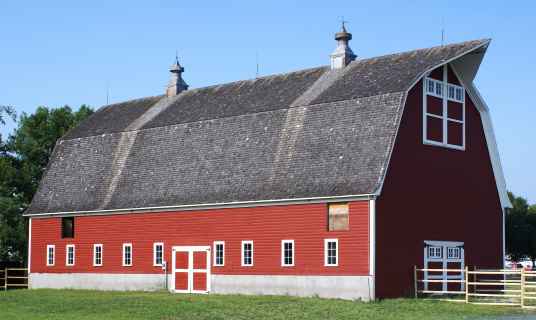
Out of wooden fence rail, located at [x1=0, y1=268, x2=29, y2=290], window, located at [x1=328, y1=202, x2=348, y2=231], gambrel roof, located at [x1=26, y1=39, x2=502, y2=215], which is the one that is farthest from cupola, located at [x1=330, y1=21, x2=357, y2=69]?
wooden fence rail, located at [x1=0, y1=268, x2=29, y2=290]

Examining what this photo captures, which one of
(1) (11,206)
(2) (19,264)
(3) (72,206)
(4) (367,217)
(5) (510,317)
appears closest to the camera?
(5) (510,317)

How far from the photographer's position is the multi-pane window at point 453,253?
31.0 meters

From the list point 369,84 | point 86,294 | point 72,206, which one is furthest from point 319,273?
point 72,206

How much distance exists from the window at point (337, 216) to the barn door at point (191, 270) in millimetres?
6241

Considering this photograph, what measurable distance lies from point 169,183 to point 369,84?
9.97m

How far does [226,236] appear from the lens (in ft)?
107

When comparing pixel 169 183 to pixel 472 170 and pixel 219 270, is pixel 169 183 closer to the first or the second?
pixel 219 270

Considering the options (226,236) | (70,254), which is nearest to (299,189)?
(226,236)

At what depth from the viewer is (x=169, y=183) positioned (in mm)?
35344

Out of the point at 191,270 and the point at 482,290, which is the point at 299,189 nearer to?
the point at 191,270

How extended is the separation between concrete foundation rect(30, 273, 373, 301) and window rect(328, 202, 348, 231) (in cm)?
180

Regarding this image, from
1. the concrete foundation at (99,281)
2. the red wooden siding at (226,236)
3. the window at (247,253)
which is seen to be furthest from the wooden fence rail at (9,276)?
the window at (247,253)

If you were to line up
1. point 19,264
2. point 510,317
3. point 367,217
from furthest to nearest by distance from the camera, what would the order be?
1. point 19,264
2. point 367,217
3. point 510,317

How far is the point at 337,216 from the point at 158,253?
9.66 metres
